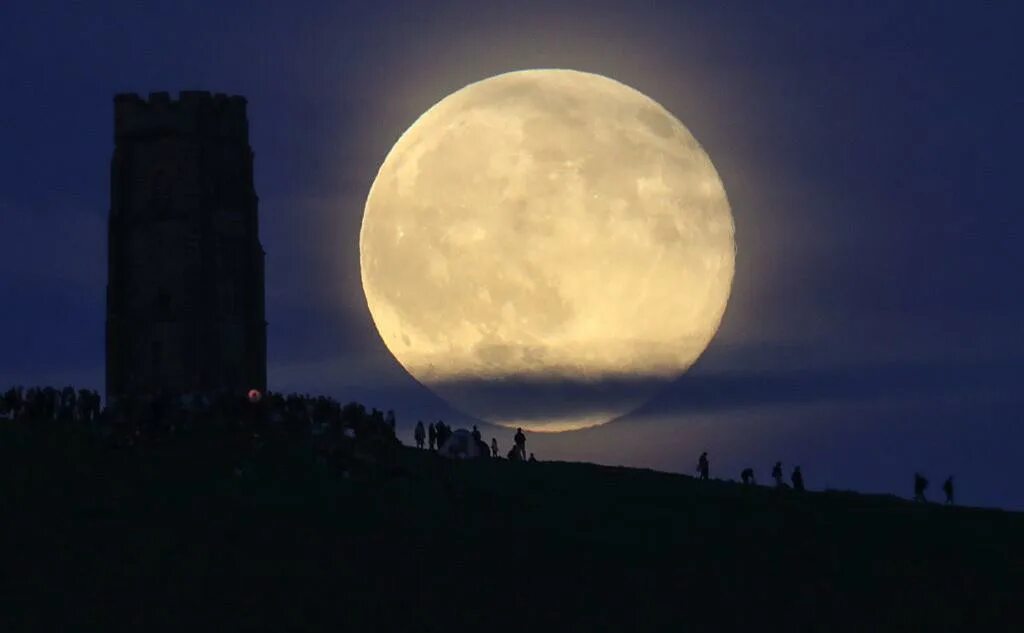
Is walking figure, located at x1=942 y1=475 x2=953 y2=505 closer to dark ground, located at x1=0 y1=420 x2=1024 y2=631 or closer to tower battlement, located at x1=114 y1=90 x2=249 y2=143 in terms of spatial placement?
dark ground, located at x1=0 y1=420 x2=1024 y2=631

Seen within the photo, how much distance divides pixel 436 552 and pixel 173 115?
45.3 m

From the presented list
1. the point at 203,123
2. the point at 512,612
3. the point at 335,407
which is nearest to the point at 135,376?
the point at 203,123

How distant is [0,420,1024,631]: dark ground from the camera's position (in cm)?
3834

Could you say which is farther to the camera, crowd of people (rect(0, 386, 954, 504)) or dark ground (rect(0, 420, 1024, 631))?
crowd of people (rect(0, 386, 954, 504))

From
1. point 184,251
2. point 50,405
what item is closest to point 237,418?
point 50,405

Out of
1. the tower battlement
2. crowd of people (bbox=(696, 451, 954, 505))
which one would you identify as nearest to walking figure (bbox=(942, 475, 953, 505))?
crowd of people (bbox=(696, 451, 954, 505))

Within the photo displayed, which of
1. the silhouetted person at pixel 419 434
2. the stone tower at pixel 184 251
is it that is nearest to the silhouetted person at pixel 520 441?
the silhouetted person at pixel 419 434

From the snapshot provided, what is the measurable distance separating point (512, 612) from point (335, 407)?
44.1 feet

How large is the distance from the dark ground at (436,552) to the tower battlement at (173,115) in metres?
34.7

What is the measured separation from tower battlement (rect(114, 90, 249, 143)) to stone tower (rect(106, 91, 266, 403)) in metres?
0.04

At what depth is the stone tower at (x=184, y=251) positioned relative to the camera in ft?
264

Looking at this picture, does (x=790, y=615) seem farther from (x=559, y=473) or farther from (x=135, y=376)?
(x=135, y=376)

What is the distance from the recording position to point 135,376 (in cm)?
8025

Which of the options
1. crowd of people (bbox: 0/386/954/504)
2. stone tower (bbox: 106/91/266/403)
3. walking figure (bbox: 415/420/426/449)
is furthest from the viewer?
stone tower (bbox: 106/91/266/403)
